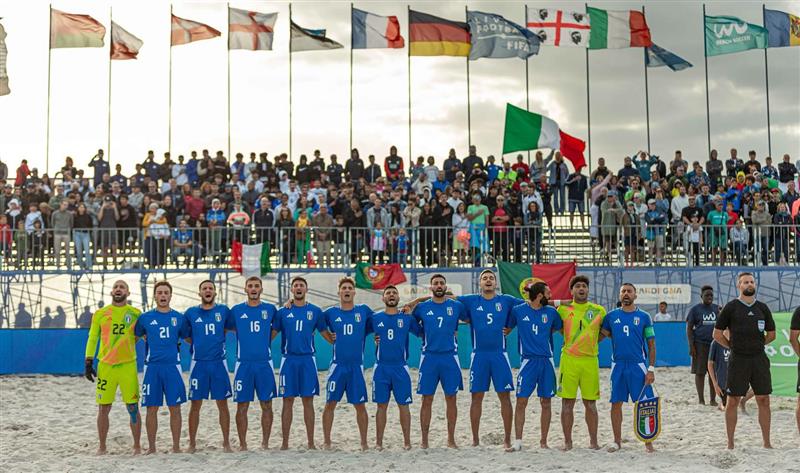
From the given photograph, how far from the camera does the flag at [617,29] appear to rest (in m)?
26.9

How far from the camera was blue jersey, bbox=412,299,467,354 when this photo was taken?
407 inches

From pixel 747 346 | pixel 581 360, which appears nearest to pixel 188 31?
pixel 581 360

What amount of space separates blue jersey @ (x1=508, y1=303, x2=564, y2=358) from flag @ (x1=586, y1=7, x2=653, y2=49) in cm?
1822

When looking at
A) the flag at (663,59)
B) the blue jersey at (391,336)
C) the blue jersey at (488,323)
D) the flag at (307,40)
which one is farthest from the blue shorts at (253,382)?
the flag at (663,59)

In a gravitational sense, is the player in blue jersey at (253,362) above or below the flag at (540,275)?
below

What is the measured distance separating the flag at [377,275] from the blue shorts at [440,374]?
7.50 meters

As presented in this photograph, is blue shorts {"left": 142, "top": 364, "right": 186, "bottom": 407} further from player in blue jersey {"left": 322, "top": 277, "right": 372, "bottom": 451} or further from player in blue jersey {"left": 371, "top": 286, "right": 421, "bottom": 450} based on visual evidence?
player in blue jersey {"left": 371, "top": 286, "right": 421, "bottom": 450}

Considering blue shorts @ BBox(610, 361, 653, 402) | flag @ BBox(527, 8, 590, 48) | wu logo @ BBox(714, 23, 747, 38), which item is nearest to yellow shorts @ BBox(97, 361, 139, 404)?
blue shorts @ BBox(610, 361, 653, 402)

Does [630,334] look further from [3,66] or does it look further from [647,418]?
[3,66]

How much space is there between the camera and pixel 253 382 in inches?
403

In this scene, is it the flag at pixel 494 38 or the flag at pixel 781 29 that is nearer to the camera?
the flag at pixel 494 38

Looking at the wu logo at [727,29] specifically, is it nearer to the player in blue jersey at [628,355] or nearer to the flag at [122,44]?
the flag at [122,44]

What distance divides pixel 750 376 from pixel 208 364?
6.12m

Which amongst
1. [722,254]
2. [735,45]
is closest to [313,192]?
[722,254]
